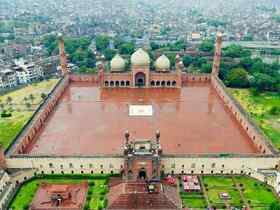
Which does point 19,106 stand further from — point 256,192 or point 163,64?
point 256,192

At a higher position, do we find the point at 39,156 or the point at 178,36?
the point at 178,36

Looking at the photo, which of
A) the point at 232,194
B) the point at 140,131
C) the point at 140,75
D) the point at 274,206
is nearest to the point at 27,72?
the point at 140,75

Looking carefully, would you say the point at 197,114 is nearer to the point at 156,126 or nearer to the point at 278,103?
the point at 156,126

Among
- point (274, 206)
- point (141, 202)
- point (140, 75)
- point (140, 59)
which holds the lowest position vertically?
point (274, 206)

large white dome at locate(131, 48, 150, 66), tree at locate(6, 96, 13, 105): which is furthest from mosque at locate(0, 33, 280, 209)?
tree at locate(6, 96, 13, 105)

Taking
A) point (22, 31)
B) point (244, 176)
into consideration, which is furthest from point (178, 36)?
point (244, 176)

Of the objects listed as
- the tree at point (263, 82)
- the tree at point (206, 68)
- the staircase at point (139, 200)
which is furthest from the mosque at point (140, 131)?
the tree at point (263, 82)
